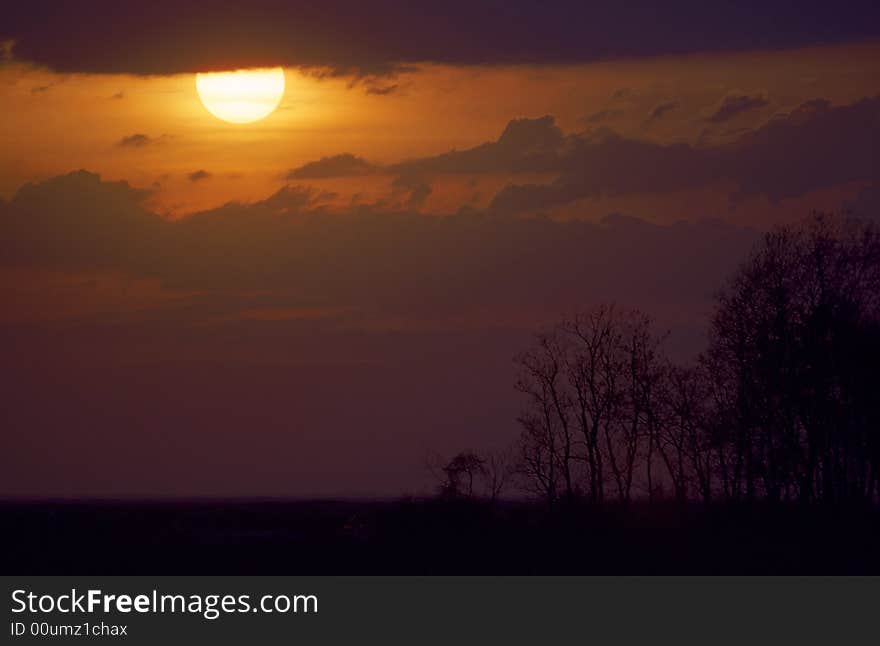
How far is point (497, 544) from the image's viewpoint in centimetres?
5772

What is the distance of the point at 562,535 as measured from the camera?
2437 inches

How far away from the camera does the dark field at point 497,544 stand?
171 feet

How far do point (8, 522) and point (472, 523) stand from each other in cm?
3078

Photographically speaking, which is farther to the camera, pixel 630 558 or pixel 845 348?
pixel 845 348

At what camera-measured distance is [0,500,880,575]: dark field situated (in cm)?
5212
